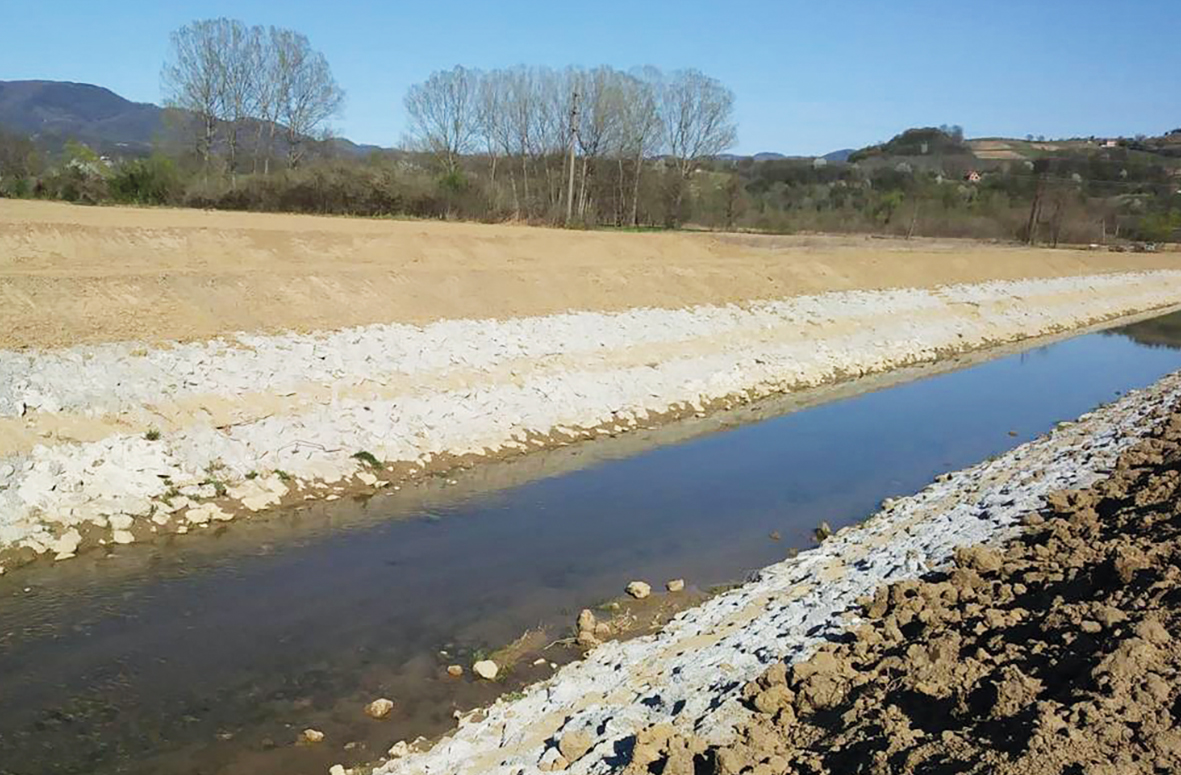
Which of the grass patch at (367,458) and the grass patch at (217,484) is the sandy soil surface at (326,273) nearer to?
the grass patch at (217,484)

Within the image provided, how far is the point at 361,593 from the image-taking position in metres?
9.61

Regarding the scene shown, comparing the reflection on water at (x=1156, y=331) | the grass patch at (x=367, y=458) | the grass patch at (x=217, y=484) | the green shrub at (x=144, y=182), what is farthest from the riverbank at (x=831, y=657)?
the green shrub at (x=144, y=182)

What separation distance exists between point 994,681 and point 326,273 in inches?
685

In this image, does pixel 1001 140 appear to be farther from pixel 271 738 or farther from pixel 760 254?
pixel 271 738

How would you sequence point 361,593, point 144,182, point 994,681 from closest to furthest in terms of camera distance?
point 994,681
point 361,593
point 144,182

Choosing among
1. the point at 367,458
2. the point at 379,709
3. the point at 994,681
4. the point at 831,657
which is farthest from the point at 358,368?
the point at 994,681

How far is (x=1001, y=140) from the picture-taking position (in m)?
188

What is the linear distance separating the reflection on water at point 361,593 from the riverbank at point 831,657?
90cm

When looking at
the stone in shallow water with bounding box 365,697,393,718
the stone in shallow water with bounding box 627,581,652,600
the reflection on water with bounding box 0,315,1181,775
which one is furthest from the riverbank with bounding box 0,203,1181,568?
the stone in shallow water with bounding box 365,697,393,718

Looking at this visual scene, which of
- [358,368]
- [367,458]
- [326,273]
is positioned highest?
[326,273]

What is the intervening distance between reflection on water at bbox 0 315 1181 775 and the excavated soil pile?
287 cm

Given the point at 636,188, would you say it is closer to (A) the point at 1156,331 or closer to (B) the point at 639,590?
(A) the point at 1156,331

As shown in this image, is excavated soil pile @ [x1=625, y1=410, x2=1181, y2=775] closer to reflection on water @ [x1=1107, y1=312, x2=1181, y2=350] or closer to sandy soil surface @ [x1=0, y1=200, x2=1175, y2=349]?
sandy soil surface @ [x1=0, y1=200, x2=1175, y2=349]

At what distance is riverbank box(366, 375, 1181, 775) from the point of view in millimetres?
5164
